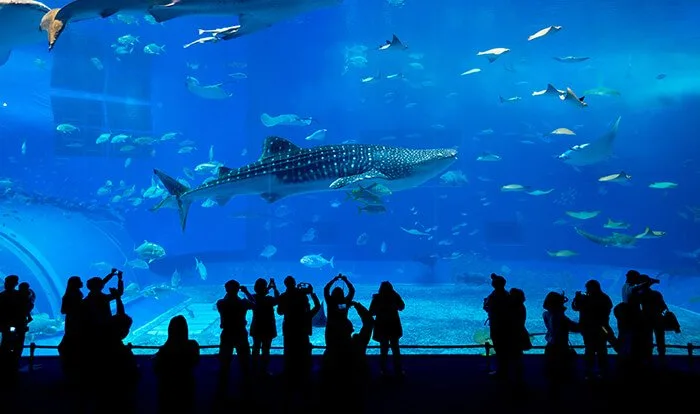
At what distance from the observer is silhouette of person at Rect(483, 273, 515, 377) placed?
3592 mm

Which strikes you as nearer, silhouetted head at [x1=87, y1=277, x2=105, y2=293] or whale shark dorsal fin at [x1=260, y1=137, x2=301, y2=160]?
silhouetted head at [x1=87, y1=277, x2=105, y2=293]

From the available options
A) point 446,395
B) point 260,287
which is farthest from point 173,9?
point 446,395

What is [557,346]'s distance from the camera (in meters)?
3.49

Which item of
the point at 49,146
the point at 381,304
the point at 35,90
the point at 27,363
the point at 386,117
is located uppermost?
the point at 386,117

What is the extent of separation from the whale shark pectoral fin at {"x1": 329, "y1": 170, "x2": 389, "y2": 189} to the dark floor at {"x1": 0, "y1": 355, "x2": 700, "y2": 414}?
269 centimetres

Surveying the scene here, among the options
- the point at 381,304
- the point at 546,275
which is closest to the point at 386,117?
the point at 546,275

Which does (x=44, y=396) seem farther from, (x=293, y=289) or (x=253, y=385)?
(x=293, y=289)

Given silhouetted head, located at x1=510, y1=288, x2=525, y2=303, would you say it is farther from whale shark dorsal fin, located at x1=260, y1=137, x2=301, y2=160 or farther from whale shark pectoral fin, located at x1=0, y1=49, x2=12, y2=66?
whale shark pectoral fin, located at x1=0, y1=49, x2=12, y2=66

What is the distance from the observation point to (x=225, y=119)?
31.2 m

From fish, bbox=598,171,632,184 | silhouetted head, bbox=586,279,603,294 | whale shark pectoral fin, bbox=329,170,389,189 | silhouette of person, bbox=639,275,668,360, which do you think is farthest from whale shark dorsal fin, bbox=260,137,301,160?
fish, bbox=598,171,632,184

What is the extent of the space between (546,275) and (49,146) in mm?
26162

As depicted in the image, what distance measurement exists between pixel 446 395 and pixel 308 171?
3.42 metres

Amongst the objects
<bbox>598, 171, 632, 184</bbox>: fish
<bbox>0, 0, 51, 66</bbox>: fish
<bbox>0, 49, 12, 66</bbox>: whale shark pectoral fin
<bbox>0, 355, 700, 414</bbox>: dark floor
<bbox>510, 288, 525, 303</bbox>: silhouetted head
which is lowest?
<bbox>0, 355, 700, 414</bbox>: dark floor

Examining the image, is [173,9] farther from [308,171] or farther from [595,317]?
[595,317]
